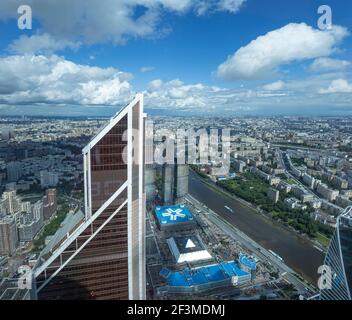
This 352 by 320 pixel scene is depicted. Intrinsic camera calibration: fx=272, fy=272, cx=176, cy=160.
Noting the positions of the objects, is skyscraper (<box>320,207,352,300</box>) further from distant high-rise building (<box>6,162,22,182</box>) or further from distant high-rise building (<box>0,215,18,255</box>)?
distant high-rise building (<box>6,162,22,182</box>)

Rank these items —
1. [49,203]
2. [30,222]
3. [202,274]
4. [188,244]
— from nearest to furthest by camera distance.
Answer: [202,274], [188,244], [30,222], [49,203]

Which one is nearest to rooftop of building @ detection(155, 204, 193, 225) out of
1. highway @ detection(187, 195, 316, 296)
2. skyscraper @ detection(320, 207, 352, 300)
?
highway @ detection(187, 195, 316, 296)

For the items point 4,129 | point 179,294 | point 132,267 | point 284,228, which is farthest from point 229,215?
point 4,129

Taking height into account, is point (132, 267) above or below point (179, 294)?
above

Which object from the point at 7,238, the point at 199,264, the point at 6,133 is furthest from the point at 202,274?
the point at 6,133

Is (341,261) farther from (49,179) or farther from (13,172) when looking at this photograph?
(13,172)

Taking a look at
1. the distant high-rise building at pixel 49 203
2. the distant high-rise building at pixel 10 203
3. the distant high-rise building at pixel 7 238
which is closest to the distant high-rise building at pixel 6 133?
the distant high-rise building at pixel 10 203
